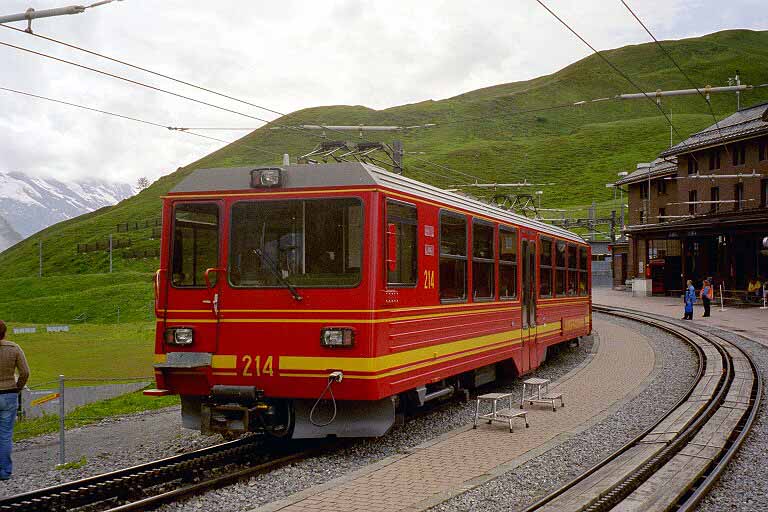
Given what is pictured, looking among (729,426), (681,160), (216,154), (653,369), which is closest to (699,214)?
(681,160)

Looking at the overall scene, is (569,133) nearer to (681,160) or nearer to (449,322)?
(681,160)

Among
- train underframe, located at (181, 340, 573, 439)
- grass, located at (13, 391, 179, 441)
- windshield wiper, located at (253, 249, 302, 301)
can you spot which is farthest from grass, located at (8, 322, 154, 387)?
windshield wiper, located at (253, 249, 302, 301)

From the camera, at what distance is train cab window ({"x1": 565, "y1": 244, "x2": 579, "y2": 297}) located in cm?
1819

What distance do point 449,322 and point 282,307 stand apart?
2.86 meters

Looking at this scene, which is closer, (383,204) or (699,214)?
(383,204)

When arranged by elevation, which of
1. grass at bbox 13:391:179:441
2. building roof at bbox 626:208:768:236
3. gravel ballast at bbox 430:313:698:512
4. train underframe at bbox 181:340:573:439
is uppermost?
building roof at bbox 626:208:768:236

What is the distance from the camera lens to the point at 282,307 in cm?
847

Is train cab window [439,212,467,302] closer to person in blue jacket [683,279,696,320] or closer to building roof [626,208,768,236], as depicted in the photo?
person in blue jacket [683,279,696,320]

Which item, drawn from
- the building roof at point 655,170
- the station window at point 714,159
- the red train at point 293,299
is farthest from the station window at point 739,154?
the red train at point 293,299

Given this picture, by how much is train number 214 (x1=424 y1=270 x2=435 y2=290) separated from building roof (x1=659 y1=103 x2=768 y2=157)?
34.6 meters

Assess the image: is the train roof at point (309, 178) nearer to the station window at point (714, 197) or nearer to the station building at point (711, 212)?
the station building at point (711, 212)

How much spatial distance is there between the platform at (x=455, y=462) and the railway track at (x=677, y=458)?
917 mm

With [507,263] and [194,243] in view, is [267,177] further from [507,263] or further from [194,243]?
[507,263]

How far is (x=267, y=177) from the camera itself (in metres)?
8.59
